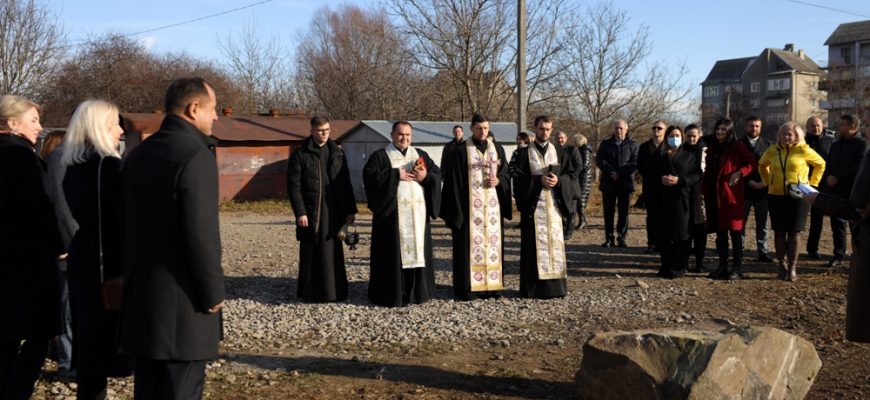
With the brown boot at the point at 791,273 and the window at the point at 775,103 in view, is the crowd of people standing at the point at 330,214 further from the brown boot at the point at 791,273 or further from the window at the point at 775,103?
the window at the point at 775,103

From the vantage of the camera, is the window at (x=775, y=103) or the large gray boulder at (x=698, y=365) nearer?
the large gray boulder at (x=698, y=365)

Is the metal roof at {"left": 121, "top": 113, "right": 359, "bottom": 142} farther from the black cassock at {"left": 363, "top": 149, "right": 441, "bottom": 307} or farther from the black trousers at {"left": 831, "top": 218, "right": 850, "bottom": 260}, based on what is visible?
the black trousers at {"left": 831, "top": 218, "right": 850, "bottom": 260}

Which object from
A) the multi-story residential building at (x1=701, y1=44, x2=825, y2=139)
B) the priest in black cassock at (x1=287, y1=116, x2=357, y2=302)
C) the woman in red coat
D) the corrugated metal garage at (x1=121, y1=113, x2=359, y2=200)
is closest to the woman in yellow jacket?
the woman in red coat

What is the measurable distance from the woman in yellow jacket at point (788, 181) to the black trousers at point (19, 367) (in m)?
7.62

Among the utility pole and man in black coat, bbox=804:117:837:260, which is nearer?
man in black coat, bbox=804:117:837:260

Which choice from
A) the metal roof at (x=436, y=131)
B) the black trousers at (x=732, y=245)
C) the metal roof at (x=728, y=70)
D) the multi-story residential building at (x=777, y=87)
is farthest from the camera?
the metal roof at (x=728, y=70)

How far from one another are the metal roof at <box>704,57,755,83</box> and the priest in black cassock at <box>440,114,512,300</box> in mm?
84209

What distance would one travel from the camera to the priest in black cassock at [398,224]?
27.2ft

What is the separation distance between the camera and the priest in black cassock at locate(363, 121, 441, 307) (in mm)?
8289

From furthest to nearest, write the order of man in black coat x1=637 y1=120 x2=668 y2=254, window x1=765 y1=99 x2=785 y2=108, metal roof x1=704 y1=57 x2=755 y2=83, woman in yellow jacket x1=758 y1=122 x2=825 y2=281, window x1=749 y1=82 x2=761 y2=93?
metal roof x1=704 y1=57 x2=755 y2=83
window x1=749 y1=82 x2=761 y2=93
window x1=765 y1=99 x2=785 y2=108
man in black coat x1=637 y1=120 x2=668 y2=254
woman in yellow jacket x1=758 y1=122 x2=825 y2=281

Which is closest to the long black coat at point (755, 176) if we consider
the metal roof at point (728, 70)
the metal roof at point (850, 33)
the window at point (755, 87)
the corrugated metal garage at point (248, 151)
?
the corrugated metal garage at point (248, 151)

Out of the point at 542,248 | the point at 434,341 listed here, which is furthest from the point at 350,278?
the point at 434,341

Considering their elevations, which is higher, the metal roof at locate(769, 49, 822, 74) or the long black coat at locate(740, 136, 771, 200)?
the metal roof at locate(769, 49, 822, 74)

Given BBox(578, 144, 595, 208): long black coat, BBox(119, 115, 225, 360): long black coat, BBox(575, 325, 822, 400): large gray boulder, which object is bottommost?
BBox(575, 325, 822, 400): large gray boulder
